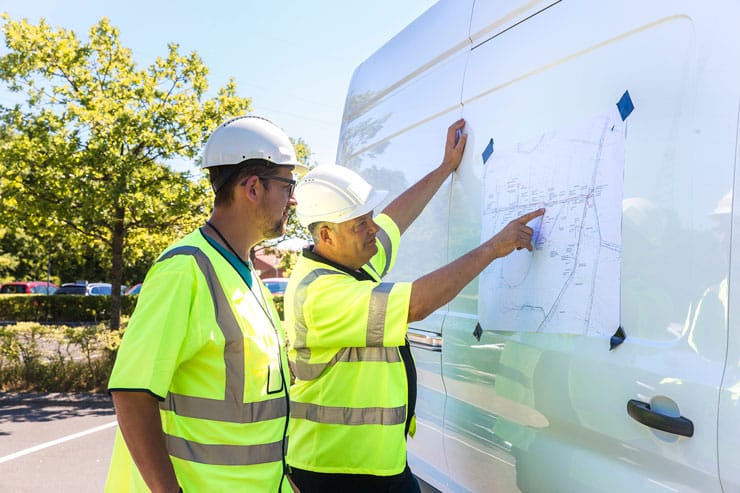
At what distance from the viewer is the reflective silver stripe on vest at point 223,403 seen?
5.18ft

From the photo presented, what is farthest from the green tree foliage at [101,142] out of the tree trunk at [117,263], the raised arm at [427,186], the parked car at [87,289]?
the parked car at [87,289]

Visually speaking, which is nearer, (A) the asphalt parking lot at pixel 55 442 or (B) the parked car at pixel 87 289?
(A) the asphalt parking lot at pixel 55 442

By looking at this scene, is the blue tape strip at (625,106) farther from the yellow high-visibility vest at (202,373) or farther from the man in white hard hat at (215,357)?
the yellow high-visibility vest at (202,373)

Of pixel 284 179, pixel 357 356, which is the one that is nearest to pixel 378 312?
pixel 357 356

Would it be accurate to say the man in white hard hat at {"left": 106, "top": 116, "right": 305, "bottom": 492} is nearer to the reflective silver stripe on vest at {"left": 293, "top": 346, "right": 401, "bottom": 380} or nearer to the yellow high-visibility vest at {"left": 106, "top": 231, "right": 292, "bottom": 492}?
the yellow high-visibility vest at {"left": 106, "top": 231, "right": 292, "bottom": 492}

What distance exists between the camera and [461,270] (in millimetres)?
1959

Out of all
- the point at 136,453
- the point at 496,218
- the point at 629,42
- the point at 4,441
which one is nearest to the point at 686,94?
the point at 629,42

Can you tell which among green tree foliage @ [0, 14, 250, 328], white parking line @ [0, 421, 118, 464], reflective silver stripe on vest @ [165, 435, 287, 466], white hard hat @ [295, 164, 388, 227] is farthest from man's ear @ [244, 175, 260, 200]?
green tree foliage @ [0, 14, 250, 328]

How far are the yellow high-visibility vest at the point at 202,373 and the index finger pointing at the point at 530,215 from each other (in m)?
0.88

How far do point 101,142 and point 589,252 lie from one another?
10.7 meters

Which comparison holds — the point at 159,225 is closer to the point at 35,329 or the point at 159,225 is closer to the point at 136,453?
the point at 35,329

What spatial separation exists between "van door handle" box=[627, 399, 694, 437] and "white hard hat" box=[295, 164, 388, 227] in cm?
109

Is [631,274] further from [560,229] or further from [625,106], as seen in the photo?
[625,106]

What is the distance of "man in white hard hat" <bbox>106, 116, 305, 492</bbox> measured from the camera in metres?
1.47
